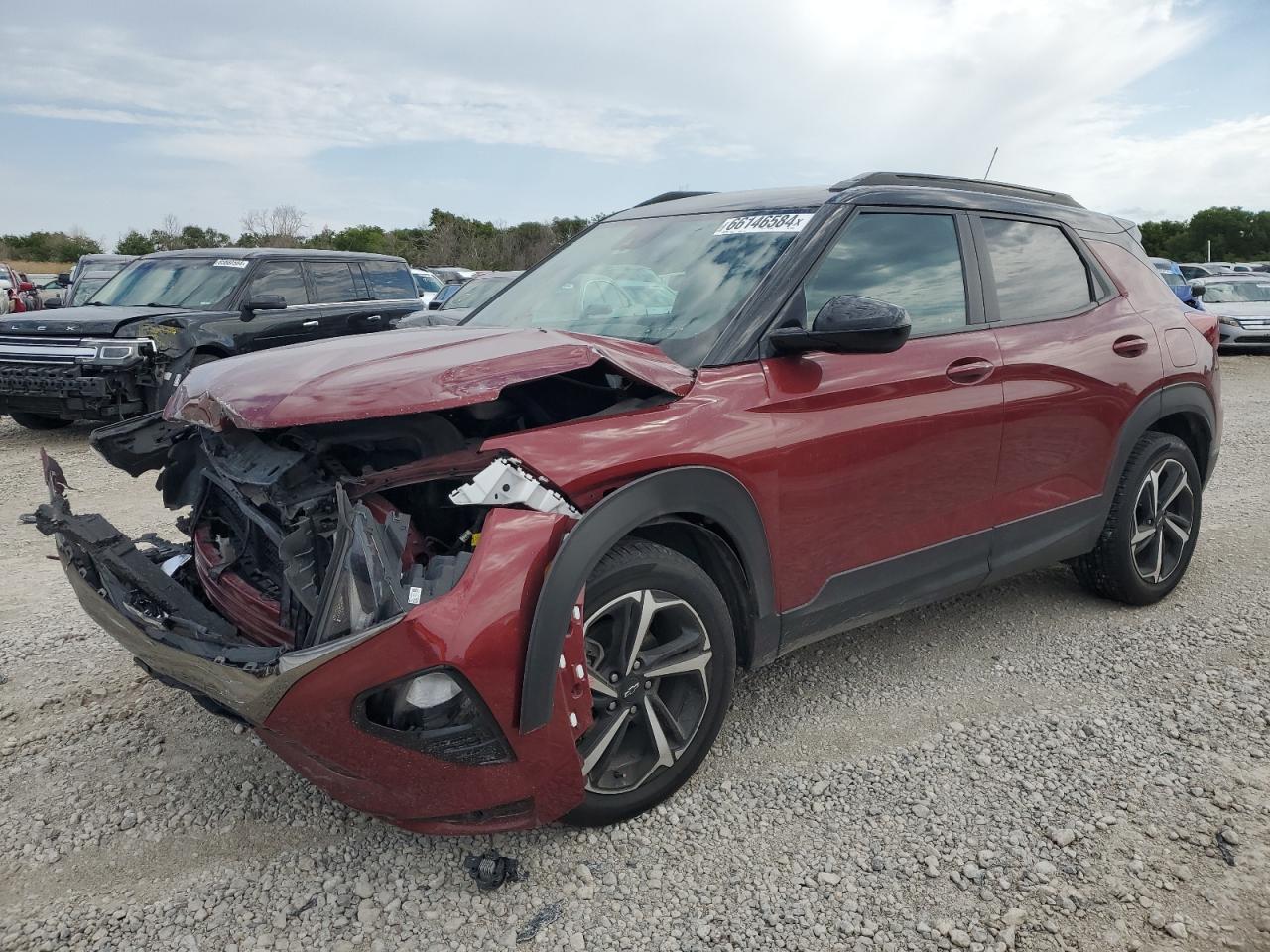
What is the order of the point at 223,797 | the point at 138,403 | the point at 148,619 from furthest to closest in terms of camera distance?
the point at 138,403
the point at 223,797
the point at 148,619

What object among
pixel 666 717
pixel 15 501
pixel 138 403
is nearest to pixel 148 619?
pixel 666 717

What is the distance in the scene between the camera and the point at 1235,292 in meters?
16.9

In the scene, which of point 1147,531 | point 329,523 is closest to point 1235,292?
point 1147,531

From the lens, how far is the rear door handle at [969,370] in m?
3.18

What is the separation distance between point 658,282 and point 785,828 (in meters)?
1.81

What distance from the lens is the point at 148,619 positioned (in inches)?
92.8

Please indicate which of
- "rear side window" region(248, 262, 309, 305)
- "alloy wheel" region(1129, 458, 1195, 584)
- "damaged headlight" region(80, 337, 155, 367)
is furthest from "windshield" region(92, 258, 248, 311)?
"alloy wheel" region(1129, 458, 1195, 584)

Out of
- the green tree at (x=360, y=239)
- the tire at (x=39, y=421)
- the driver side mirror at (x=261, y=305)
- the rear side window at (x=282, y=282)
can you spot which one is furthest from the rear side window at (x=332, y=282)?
the green tree at (x=360, y=239)

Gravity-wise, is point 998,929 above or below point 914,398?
below

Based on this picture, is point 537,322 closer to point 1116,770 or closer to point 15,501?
point 1116,770

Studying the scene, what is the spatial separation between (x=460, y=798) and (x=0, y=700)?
7.29ft

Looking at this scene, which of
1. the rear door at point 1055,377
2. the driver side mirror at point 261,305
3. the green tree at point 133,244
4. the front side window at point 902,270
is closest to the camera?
the front side window at point 902,270

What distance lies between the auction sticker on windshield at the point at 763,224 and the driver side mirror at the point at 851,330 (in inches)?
17.7

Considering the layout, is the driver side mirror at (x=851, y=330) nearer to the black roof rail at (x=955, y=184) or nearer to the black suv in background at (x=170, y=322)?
the black roof rail at (x=955, y=184)
